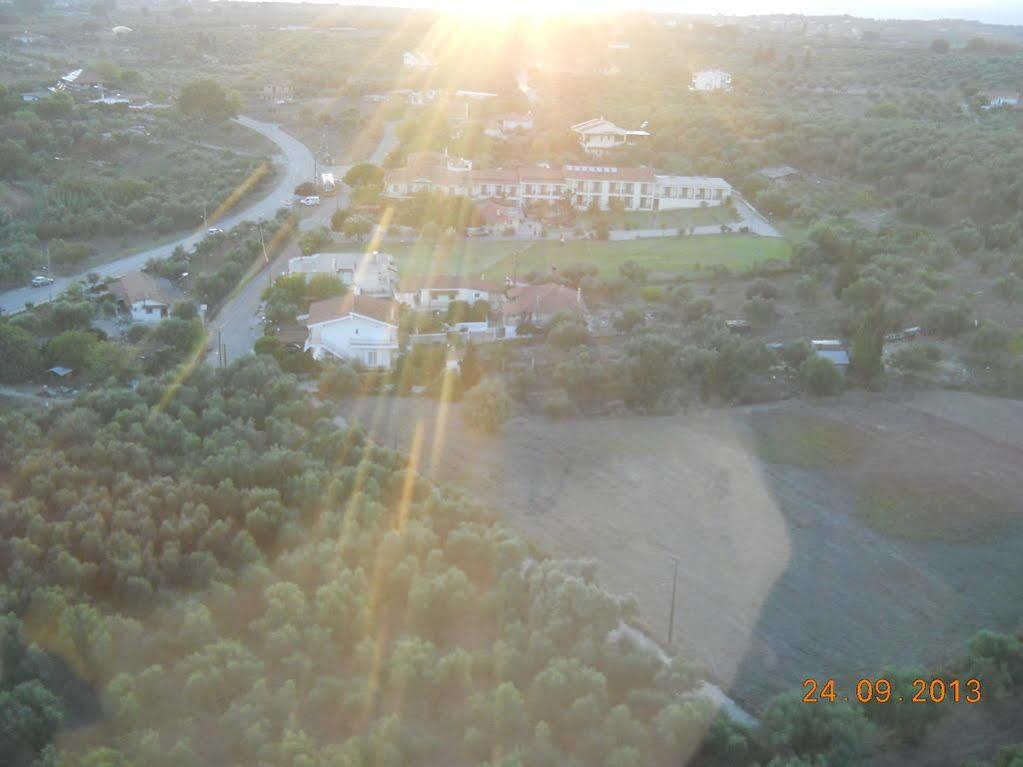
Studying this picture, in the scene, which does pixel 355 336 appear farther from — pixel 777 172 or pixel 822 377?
pixel 777 172

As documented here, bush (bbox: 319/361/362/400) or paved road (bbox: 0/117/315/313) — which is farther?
paved road (bbox: 0/117/315/313)

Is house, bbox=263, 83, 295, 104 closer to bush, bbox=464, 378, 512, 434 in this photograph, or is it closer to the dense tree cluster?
the dense tree cluster

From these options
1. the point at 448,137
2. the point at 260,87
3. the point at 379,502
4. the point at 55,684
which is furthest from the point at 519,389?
the point at 260,87

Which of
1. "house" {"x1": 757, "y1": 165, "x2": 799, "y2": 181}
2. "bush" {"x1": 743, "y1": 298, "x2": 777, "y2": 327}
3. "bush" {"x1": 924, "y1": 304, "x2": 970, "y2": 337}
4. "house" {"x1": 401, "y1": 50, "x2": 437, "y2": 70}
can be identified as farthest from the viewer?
"house" {"x1": 401, "y1": 50, "x2": 437, "y2": 70}

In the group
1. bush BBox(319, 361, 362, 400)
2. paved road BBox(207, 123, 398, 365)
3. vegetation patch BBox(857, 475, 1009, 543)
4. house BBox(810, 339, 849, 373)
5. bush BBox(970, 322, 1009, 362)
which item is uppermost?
bush BBox(970, 322, 1009, 362)

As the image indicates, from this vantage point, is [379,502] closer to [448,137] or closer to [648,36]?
[448,137]

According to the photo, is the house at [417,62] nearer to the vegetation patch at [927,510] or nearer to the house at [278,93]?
the house at [278,93]

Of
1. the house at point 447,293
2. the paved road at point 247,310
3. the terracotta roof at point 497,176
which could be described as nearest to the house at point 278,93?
the terracotta roof at point 497,176

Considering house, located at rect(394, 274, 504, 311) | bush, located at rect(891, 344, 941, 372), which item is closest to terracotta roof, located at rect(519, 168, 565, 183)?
house, located at rect(394, 274, 504, 311)

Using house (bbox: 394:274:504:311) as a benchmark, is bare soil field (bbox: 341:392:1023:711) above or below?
above
